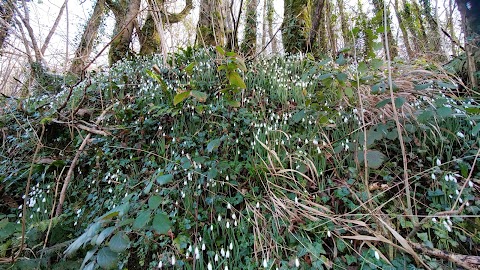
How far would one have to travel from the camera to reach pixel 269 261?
4.96 feet

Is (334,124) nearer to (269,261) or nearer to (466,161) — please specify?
(466,161)

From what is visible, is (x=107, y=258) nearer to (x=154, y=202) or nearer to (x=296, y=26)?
(x=154, y=202)

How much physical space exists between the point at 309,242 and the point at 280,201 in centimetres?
34

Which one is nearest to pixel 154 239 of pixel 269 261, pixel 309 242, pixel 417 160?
pixel 269 261

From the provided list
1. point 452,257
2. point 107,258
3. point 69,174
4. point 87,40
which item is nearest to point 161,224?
point 107,258

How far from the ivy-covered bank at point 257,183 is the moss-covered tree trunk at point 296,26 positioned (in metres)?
1.67

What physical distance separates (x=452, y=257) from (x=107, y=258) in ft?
5.69

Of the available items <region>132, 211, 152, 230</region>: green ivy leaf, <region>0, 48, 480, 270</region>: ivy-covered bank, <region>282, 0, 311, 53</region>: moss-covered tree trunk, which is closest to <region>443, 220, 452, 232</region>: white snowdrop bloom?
<region>0, 48, 480, 270</region>: ivy-covered bank

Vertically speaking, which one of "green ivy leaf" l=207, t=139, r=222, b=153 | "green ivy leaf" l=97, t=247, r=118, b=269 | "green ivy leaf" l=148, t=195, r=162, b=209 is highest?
"green ivy leaf" l=207, t=139, r=222, b=153

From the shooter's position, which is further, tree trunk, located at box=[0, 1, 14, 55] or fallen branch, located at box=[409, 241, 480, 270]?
tree trunk, located at box=[0, 1, 14, 55]

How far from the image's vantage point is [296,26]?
4.57 meters

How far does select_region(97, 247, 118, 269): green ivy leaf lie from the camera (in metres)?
1.07

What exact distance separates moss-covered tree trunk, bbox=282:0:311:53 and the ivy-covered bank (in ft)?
5.47

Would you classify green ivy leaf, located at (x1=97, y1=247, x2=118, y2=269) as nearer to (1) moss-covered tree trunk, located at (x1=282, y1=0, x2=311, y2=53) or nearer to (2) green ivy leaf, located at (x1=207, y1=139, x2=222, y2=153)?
(2) green ivy leaf, located at (x1=207, y1=139, x2=222, y2=153)
